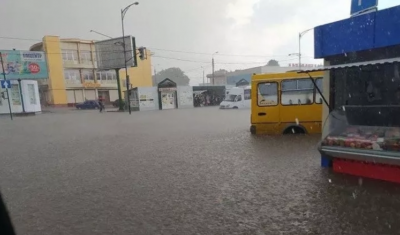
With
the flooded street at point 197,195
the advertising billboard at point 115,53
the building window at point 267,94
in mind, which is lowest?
the flooded street at point 197,195

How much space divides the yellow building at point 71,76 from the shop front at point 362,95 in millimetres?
49066

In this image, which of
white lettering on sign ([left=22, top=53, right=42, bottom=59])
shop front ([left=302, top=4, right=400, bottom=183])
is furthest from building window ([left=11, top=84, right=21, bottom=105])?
shop front ([left=302, top=4, right=400, bottom=183])

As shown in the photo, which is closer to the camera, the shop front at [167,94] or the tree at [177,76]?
the shop front at [167,94]

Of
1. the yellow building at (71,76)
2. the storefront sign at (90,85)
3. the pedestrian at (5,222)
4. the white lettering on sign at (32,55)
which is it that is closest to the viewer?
the pedestrian at (5,222)

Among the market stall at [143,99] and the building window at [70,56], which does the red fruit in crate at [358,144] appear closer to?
the market stall at [143,99]

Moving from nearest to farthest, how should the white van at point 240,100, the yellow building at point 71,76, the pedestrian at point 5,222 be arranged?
1. the pedestrian at point 5,222
2. the white van at point 240,100
3. the yellow building at point 71,76

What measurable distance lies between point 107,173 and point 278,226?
438cm

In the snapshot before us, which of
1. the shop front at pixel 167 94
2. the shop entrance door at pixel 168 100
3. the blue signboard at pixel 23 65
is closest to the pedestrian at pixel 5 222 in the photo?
the shop front at pixel 167 94

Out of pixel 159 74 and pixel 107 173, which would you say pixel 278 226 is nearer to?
pixel 107 173

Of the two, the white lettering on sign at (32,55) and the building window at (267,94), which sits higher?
the white lettering on sign at (32,55)

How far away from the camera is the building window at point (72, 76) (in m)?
48.5

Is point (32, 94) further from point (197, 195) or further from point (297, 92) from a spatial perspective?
point (197, 195)

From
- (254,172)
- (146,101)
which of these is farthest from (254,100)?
(146,101)

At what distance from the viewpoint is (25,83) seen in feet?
105
